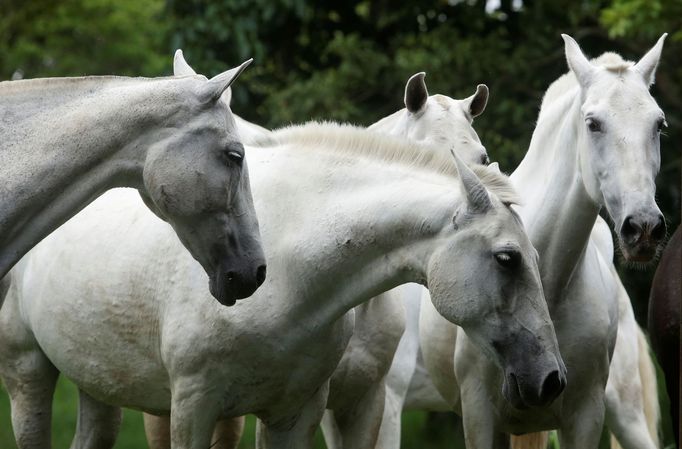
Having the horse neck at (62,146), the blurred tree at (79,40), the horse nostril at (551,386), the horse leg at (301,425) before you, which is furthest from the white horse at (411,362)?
the blurred tree at (79,40)

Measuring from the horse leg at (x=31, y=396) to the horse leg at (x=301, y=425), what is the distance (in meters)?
1.48

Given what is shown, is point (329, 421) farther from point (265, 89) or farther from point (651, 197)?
point (265, 89)

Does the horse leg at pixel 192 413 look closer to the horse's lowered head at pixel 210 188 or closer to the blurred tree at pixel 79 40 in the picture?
the horse's lowered head at pixel 210 188

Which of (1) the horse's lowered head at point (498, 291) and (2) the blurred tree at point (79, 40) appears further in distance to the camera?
(2) the blurred tree at point (79, 40)

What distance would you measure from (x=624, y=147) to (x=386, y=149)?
97 centimetres

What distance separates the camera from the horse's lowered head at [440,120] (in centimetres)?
591

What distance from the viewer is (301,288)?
470cm

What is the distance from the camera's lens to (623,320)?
7039 mm

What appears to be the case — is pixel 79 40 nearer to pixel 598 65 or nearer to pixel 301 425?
pixel 598 65

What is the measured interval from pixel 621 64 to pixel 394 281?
1496 millimetres

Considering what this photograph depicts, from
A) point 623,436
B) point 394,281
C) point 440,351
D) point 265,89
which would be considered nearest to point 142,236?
point 394,281

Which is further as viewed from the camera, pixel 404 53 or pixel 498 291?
pixel 404 53

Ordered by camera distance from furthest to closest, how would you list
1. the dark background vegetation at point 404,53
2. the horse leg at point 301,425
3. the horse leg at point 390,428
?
the dark background vegetation at point 404,53 < the horse leg at point 390,428 < the horse leg at point 301,425

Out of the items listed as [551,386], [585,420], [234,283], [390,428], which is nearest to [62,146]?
[234,283]
